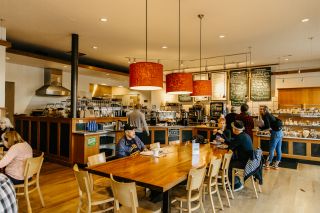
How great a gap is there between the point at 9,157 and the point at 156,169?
191 cm

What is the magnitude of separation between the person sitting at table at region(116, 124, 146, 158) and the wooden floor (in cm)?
102

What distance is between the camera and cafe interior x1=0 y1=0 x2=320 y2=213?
9.50ft

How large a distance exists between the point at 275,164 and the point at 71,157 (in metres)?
5.06

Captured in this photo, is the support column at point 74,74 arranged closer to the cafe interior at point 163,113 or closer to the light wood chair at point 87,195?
the cafe interior at point 163,113

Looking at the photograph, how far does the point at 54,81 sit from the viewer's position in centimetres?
805

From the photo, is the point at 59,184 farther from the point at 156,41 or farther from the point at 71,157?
the point at 156,41

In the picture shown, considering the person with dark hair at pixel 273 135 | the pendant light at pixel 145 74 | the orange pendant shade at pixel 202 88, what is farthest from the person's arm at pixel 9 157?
the person with dark hair at pixel 273 135

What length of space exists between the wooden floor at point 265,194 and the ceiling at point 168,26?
10.4ft

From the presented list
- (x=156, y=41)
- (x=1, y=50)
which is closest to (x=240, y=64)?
(x=156, y=41)

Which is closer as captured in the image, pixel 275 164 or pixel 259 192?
pixel 259 192

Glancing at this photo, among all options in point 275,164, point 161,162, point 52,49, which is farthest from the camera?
point 52,49

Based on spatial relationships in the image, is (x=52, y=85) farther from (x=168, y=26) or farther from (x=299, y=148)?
(x=299, y=148)

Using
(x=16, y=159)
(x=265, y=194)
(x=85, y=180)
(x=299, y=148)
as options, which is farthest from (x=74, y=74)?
(x=299, y=148)

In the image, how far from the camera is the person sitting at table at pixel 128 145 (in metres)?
3.64
